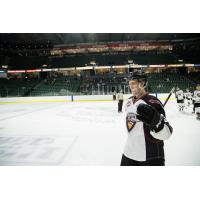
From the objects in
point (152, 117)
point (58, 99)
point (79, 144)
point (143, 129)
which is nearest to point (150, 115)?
point (152, 117)

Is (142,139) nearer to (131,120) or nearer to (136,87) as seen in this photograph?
(131,120)

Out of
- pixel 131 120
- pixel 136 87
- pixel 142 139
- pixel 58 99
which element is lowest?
pixel 58 99

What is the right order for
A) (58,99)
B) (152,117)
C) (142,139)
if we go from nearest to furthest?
(152,117), (142,139), (58,99)

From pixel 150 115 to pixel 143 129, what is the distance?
228 mm

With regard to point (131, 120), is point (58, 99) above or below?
below

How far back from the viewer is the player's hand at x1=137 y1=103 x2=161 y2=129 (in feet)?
5.08

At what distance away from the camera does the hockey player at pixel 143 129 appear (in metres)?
1.57

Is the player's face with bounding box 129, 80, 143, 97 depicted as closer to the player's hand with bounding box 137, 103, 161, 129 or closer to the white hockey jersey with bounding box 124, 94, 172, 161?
the white hockey jersey with bounding box 124, 94, 172, 161

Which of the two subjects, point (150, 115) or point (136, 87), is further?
point (136, 87)

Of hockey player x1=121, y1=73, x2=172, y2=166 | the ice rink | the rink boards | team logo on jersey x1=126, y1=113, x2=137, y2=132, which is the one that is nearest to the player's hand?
hockey player x1=121, y1=73, x2=172, y2=166

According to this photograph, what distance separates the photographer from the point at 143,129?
5.74 feet

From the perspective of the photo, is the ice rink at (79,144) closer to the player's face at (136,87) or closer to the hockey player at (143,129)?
the hockey player at (143,129)
